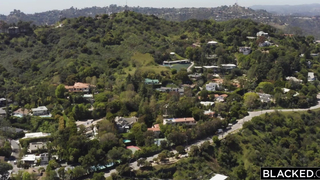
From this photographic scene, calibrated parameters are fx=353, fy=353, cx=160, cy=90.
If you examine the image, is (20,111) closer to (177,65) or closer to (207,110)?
(207,110)

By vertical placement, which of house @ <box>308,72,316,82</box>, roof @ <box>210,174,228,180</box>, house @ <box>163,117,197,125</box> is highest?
house @ <box>308,72,316,82</box>

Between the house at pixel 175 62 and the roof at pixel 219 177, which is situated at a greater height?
the house at pixel 175 62

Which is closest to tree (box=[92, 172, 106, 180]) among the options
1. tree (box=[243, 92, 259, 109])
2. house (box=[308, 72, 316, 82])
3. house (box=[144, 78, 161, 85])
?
tree (box=[243, 92, 259, 109])

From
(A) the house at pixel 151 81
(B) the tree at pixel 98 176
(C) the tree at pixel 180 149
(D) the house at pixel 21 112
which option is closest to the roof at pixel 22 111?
(D) the house at pixel 21 112

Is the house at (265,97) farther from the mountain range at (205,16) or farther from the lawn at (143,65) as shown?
the mountain range at (205,16)

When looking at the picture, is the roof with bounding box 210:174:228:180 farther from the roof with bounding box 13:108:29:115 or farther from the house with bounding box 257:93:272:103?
the roof with bounding box 13:108:29:115

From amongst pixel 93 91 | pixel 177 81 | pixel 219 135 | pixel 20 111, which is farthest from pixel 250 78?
pixel 20 111

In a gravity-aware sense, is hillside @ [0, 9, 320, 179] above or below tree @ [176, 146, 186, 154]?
above
